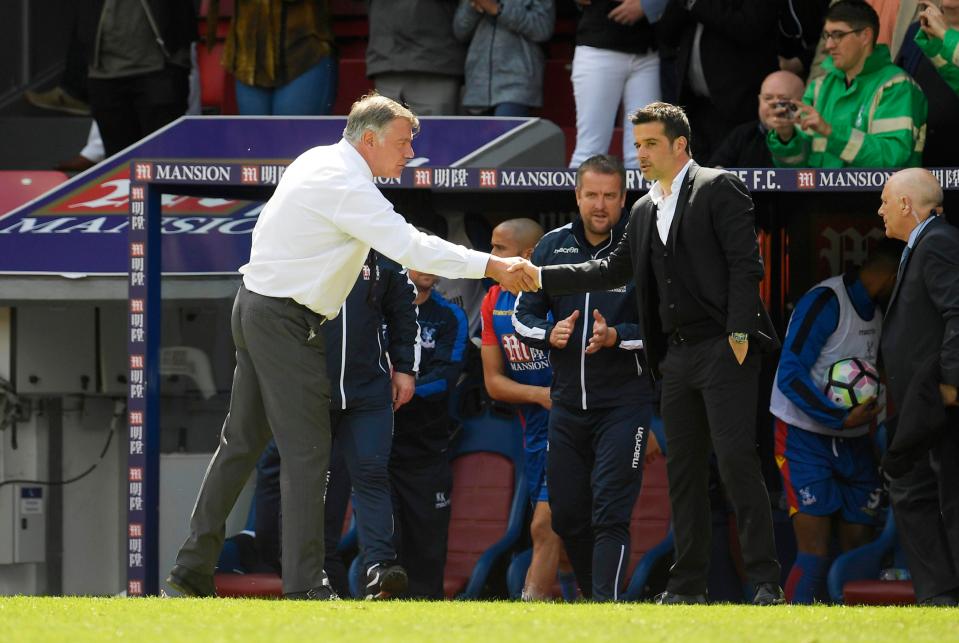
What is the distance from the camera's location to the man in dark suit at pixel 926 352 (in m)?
6.93

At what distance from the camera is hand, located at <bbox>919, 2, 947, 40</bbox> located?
8.09m

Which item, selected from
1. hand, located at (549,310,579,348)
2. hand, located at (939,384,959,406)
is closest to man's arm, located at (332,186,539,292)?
hand, located at (549,310,579,348)

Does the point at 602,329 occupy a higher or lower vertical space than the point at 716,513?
higher

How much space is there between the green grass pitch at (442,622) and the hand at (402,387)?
1.94 metres

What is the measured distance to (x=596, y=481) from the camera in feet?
25.1

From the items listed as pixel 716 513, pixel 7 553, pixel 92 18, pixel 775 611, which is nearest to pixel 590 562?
pixel 716 513

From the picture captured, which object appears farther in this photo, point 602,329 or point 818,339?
point 818,339

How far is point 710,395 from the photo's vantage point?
6.63 m

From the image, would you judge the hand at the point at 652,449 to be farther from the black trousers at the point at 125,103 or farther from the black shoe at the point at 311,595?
the black trousers at the point at 125,103

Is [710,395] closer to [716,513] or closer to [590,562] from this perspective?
[590,562]

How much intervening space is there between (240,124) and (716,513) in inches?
128

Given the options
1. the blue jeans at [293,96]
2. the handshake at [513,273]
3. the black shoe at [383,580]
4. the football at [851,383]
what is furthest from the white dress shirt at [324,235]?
the blue jeans at [293,96]

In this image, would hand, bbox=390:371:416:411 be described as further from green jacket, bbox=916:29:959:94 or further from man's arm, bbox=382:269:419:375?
green jacket, bbox=916:29:959:94

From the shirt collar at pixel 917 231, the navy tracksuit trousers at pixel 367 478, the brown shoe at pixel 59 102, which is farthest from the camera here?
the brown shoe at pixel 59 102
